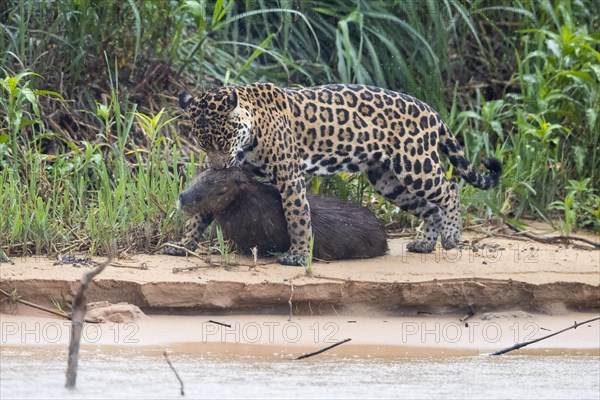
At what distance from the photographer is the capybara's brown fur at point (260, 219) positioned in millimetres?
7621

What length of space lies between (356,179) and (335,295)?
7.07 ft

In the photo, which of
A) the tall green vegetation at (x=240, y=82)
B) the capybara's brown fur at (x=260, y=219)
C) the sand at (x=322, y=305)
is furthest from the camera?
the tall green vegetation at (x=240, y=82)

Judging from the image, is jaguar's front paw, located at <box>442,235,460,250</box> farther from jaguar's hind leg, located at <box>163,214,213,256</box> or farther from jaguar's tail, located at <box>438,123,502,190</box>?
jaguar's hind leg, located at <box>163,214,213,256</box>

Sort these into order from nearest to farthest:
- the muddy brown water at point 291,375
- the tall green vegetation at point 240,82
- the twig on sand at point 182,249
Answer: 1. the muddy brown water at point 291,375
2. the twig on sand at point 182,249
3. the tall green vegetation at point 240,82

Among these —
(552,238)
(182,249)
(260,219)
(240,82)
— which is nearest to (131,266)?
(182,249)

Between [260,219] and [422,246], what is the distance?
4.02 feet

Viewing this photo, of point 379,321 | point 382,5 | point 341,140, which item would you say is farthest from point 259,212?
point 382,5

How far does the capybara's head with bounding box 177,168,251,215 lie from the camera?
755 cm

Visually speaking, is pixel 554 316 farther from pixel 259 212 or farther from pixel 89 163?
pixel 89 163

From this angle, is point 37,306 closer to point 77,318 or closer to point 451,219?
point 77,318

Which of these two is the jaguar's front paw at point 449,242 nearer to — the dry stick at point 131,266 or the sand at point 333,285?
the sand at point 333,285

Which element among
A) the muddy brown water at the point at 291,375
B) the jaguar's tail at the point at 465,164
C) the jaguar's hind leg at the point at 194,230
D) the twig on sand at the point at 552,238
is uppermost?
the jaguar's tail at the point at 465,164

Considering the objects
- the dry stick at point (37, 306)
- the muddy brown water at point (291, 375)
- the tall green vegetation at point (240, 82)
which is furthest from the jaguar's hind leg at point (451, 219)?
the dry stick at point (37, 306)

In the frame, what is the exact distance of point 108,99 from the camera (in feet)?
31.3
